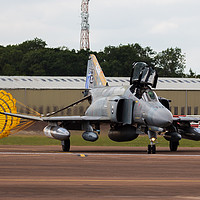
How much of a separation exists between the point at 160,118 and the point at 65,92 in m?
27.6

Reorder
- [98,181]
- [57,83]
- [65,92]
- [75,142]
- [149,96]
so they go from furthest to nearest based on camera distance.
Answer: [57,83], [65,92], [75,142], [149,96], [98,181]

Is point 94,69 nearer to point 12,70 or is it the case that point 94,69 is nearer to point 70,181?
point 70,181

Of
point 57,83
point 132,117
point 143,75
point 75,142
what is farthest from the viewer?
point 57,83

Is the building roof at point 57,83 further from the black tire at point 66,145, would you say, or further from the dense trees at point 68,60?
the dense trees at point 68,60

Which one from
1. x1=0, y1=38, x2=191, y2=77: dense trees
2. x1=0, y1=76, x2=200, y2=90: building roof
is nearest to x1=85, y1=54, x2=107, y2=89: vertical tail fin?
x1=0, y1=76, x2=200, y2=90: building roof

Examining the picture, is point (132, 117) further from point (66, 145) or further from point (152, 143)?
point (66, 145)

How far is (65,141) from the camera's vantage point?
26.2 m

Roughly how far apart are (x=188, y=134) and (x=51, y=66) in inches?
2964

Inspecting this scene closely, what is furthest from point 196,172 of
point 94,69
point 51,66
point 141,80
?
point 51,66

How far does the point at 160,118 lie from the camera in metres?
23.2

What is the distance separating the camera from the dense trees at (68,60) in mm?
100250

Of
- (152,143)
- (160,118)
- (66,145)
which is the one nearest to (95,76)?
(66,145)

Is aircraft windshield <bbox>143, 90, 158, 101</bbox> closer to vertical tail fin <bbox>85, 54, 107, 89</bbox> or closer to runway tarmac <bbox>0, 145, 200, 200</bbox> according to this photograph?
vertical tail fin <bbox>85, 54, 107, 89</bbox>

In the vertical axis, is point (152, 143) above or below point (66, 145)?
above
